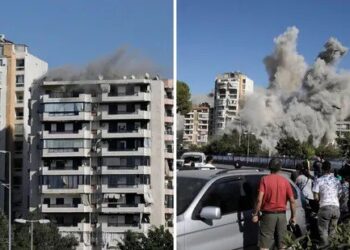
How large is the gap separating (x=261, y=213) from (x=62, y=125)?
207 cm

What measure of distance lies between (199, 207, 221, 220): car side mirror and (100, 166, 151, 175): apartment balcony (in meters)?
1.04

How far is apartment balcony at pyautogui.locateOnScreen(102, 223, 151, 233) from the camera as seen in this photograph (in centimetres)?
462

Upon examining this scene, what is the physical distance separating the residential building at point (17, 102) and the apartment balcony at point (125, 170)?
1014 mm

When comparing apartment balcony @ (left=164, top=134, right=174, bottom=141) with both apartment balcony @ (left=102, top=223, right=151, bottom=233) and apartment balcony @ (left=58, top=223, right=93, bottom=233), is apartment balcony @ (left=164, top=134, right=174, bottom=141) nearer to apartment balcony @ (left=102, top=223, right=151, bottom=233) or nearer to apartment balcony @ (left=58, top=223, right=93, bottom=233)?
apartment balcony @ (left=102, top=223, right=151, bottom=233)

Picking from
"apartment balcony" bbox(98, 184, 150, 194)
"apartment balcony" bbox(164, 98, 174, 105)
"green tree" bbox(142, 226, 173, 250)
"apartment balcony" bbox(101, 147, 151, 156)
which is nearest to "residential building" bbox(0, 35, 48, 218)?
"apartment balcony" bbox(101, 147, 151, 156)

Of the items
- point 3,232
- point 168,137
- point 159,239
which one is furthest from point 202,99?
point 3,232

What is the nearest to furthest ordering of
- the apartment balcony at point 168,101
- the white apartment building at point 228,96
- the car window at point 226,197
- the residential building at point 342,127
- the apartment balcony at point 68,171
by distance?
the car window at point 226,197
the white apartment building at point 228,96
the residential building at point 342,127
the apartment balcony at point 168,101
the apartment balcony at point 68,171

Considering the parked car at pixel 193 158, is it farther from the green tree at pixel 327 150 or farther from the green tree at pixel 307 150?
the green tree at pixel 327 150

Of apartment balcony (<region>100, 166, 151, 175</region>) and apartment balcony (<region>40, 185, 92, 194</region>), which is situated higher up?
apartment balcony (<region>100, 166, 151, 175</region>)

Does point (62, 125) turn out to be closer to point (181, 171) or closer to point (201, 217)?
point (181, 171)

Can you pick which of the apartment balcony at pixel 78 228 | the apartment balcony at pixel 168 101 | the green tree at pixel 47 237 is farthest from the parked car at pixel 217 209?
the green tree at pixel 47 237

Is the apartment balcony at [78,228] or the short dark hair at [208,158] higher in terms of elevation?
the short dark hair at [208,158]

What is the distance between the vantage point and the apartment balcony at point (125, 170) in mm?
4382

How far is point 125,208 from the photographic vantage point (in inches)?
185
